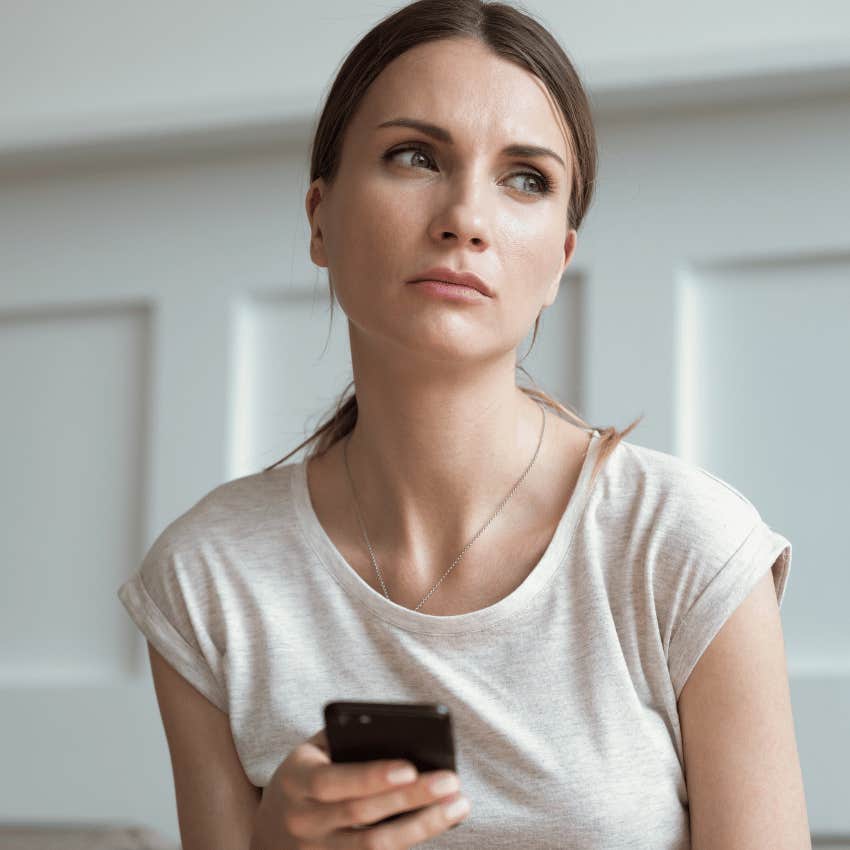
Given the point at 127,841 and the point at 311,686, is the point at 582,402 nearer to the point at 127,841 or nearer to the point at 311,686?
the point at 311,686

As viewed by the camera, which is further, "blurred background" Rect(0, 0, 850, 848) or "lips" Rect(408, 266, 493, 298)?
"blurred background" Rect(0, 0, 850, 848)

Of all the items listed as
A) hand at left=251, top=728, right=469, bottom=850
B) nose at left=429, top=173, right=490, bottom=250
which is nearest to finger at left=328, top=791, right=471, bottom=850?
hand at left=251, top=728, right=469, bottom=850

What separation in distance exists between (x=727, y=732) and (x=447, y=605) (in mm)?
253

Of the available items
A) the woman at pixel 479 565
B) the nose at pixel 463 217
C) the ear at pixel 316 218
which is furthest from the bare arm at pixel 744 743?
the ear at pixel 316 218

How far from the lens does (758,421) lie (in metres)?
1.36

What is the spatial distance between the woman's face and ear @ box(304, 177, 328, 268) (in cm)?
7

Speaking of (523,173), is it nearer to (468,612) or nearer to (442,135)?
(442,135)

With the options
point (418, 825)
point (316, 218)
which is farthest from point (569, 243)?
point (418, 825)

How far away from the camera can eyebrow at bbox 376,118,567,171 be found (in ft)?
3.18

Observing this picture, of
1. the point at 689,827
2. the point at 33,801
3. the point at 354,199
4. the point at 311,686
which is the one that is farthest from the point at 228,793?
the point at 33,801

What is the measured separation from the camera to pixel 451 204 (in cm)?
95

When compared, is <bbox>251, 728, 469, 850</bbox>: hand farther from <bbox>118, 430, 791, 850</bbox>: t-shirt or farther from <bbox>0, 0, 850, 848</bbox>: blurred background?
<bbox>0, 0, 850, 848</bbox>: blurred background

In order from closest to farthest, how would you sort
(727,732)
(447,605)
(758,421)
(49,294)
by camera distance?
(727,732) < (447,605) < (758,421) < (49,294)

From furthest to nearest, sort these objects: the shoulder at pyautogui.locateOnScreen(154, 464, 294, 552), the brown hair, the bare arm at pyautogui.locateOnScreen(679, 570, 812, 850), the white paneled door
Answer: the white paneled door, the shoulder at pyautogui.locateOnScreen(154, 464, 294, 552), the brown hair, the bare arm at pyautogui.locateOnScreen(679, 570, 812, 850)
